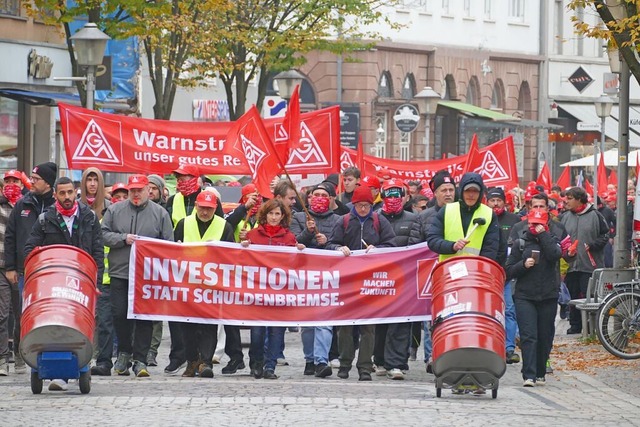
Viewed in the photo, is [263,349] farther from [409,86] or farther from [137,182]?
[409,86]

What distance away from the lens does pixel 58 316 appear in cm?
1498

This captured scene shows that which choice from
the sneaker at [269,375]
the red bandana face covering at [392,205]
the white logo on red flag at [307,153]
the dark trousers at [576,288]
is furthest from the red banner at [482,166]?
the sneaker at [269,375]

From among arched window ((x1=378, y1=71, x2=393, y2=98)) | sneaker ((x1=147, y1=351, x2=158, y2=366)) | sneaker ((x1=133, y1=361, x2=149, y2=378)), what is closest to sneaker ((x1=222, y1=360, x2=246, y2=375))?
sneaker ((x1=133, y1=361, x2=149, y2=378))

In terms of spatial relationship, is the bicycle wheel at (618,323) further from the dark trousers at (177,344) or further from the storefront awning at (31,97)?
the storefront awning at (31,97)

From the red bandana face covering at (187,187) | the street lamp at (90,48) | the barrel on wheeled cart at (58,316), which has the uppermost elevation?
the street lamp at (90,48)

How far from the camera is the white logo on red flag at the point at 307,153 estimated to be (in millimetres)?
22344

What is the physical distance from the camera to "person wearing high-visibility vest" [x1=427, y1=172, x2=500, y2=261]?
1636 centimetres

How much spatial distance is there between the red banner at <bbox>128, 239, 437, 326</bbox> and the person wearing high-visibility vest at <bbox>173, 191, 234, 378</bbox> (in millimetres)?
141

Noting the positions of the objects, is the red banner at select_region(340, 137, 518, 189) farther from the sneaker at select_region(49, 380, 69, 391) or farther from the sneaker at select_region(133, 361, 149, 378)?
the sneaker at select_region(49, 380, 69, 391)

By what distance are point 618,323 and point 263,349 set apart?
4.41 metres

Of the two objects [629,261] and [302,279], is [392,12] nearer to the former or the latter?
[629,261]

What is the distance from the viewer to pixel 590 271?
23703 millimetres

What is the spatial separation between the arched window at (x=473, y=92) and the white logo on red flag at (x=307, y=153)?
39.7m

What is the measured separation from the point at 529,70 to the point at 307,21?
90.9 ft
